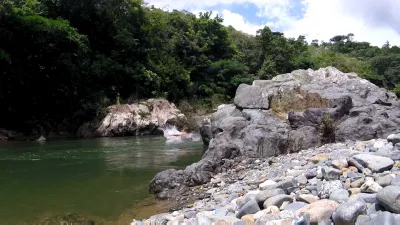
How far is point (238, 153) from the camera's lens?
32.7 ft

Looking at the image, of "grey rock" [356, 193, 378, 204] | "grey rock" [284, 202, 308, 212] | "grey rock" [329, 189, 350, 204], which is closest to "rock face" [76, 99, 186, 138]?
"grey rock" [284, 202, 308, 212]

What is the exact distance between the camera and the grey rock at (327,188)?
481 centimetres

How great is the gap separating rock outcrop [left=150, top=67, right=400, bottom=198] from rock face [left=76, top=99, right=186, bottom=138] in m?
8.76

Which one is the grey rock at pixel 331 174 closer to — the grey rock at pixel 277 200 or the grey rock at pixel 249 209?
the grey rock at pixel 277 200

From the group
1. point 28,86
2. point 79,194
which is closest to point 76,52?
point 28,86

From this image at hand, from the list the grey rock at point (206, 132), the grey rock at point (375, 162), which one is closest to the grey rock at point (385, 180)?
the grey rock at point (375, 162)

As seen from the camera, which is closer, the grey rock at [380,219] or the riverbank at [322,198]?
the grey rock at [380,219]

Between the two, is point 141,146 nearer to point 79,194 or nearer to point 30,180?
point 30,180

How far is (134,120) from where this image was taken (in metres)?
22.7

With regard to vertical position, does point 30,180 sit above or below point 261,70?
below

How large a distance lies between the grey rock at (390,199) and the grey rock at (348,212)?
0.18 m

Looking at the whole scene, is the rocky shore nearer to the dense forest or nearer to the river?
the river

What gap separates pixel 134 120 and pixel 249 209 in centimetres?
1838

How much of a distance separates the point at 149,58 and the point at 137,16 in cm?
305
